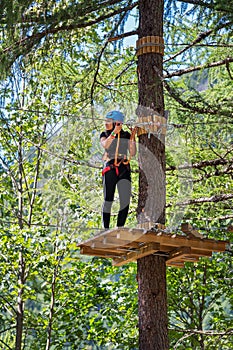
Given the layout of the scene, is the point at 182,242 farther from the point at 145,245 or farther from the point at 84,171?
the point at 84,171

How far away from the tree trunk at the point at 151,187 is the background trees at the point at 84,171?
12.0 inches

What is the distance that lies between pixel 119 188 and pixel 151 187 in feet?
0.82

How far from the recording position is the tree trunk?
14.0 ft

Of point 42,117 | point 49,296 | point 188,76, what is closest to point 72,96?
point 42,117

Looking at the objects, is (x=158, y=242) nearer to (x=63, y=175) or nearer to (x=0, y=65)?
(x=0, y=65)

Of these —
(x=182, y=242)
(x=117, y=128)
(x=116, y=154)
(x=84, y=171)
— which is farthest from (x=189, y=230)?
(x=84, y=171)

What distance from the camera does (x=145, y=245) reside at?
4.17 m

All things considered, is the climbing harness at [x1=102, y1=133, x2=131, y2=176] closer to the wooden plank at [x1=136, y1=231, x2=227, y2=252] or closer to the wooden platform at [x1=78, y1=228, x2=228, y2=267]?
the wooden platform at [x1=78, y1=228, x2=228, y2=267]

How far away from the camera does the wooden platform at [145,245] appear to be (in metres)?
3.95

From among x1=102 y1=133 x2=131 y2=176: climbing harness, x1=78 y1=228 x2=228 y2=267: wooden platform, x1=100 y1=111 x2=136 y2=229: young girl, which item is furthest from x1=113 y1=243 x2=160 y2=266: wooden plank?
x1=102 y1=133 x2=131 y2=176: climbing harness

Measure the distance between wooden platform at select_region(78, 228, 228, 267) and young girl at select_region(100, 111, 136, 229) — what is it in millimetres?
378

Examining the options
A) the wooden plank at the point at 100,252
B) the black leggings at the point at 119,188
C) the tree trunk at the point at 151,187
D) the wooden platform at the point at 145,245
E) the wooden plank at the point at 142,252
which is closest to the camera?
the wooden platform at the point at 145,245

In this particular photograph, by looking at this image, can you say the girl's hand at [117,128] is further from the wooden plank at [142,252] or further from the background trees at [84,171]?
the wooden plank at [142,252]

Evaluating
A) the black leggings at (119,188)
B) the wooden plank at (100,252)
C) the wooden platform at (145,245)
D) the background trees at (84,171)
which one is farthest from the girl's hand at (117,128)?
the wooden plank at (100,252)
